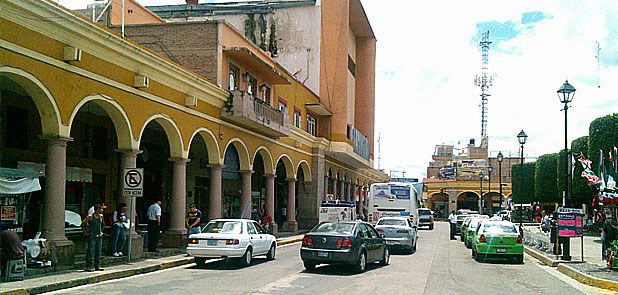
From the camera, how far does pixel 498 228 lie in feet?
77.4

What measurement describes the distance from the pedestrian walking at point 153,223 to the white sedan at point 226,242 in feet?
9.33

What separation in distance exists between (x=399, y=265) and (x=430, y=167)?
136 m

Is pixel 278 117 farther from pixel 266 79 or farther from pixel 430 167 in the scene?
pixel 430 167

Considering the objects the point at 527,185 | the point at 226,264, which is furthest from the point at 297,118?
the point at 527,185

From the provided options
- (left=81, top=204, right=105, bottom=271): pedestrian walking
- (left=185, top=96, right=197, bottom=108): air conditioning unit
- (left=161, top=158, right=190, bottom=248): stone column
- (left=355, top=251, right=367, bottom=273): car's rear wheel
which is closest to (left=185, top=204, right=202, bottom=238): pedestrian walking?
(left=161, top=158, right=190, bottom=248): stone column

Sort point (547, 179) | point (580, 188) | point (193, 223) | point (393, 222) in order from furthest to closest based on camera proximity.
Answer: point (547, 179) < point (580, 188) < point (393, 222) < point (193, 223)

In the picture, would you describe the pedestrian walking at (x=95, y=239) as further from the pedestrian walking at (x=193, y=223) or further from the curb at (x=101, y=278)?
the pedestrian walking at (x=193, y=223)

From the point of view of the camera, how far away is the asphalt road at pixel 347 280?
14.7 meters

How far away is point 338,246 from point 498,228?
8.21m

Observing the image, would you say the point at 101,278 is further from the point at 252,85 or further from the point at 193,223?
the point at 252,85

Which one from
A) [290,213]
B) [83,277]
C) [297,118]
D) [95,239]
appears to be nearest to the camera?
[83,277]

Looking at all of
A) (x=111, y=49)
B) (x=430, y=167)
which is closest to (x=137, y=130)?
(x=111, y=49)

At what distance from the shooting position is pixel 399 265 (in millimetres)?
21375

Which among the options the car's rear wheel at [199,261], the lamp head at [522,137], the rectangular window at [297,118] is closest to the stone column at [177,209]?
the car's rear wheel at [199,261]
